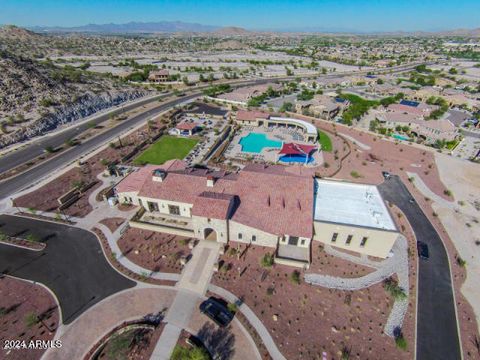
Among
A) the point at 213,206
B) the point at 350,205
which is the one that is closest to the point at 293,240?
the point at 350,205

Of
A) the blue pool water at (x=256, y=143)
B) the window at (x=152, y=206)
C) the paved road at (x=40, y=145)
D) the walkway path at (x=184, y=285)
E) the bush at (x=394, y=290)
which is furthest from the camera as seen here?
the blue pool water at (x=256, y=143)

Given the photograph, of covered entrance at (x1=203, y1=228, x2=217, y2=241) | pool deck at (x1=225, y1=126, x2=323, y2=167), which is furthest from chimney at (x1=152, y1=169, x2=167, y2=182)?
pool deck at (x1=225, y1=126, x2=323, y2=167)

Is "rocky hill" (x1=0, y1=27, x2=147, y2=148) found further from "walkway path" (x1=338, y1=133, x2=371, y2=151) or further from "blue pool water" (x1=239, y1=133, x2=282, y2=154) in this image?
"walkway path" (x1=338, y1=133, x2=371, y2=151)

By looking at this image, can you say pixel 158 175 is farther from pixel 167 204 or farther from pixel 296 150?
pixel 296 150

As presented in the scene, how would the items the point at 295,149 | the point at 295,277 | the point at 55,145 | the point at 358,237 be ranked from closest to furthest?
the point at 295,277
the point at 358,237
the point at 295,149
the point at 55,145

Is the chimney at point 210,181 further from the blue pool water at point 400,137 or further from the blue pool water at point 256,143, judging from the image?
the blue pool water at point 400,137

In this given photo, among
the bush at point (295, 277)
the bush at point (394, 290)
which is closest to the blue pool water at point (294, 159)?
the bush at point (295, 277)
